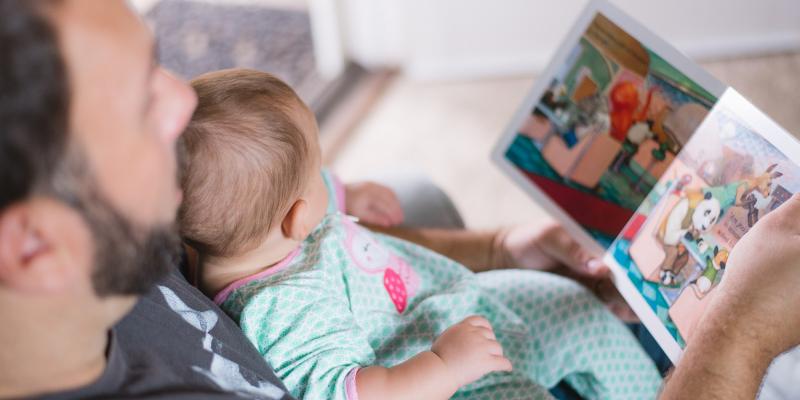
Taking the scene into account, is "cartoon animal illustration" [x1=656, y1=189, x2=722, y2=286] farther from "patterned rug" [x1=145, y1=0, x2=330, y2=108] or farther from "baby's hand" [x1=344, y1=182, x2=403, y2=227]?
"patterned rug" [x1=145, y1=0, x2=330, y2=108]

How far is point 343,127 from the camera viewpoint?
2547mm

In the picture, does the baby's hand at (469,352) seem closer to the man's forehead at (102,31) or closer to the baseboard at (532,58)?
the man's forehead at (102,31)

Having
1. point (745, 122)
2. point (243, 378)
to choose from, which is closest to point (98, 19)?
point (243, 378)

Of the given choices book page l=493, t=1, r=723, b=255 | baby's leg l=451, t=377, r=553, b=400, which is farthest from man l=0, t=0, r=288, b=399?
book page l=493, t=1, r=723, b=255

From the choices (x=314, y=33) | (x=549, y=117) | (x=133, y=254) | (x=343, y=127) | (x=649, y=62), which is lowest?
(x=343, y=127)

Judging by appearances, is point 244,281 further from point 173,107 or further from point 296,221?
point 173,107

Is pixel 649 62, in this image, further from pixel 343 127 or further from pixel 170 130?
pixel 343 127

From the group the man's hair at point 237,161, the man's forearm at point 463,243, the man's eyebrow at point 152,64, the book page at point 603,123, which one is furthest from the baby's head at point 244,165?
the book page at point 603,123

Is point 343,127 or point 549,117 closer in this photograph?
point 549,117

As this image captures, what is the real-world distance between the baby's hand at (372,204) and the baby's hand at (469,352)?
14.8 inches

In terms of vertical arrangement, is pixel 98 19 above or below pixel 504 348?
above

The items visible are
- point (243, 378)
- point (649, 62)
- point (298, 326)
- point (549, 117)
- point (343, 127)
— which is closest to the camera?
point (243, 378)

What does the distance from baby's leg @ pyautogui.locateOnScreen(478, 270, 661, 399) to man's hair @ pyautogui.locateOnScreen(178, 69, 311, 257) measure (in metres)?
0.46

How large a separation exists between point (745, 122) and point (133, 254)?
2.50 feet
